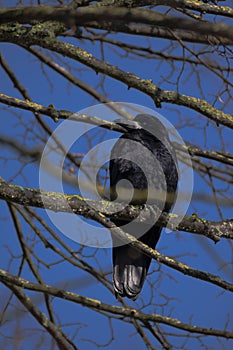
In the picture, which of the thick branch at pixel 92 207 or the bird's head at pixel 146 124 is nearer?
the thick branch at pixel 92 207

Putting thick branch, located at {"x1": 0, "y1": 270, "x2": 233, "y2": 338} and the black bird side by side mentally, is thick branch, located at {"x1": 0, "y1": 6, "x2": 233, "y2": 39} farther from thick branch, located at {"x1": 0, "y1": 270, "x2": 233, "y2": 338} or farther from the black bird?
the black bird

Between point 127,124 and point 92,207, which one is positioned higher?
point 127,124

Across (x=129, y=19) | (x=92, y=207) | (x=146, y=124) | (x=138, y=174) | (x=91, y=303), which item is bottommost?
(x=129, y=19)

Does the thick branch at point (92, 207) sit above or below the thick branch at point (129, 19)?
above

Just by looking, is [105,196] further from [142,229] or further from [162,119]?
[162,119]

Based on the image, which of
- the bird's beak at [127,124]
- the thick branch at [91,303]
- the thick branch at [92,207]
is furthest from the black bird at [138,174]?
the thick branch at [92,207]

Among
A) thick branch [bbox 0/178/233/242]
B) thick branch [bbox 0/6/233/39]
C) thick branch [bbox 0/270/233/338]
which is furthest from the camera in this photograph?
thick branch [bbox 0/270/233/338]

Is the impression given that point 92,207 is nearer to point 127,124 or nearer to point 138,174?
point 138,174

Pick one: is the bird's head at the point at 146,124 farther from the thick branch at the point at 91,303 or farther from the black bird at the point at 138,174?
the thick branch at the point at 91,303

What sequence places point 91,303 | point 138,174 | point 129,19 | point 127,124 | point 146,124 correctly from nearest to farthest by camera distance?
point 129,19 < point 91,303 < point 138,174 < point 127,124 < point 146,124

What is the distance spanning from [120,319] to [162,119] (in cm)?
144

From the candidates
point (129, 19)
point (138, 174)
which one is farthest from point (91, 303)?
point (129, 19)

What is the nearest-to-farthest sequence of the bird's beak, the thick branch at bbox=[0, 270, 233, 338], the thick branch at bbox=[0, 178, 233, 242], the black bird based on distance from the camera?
the thick branch at bbox=[0, 178, 233, 242], the thick branch at bbox=[0, 270, 233, 338], the black bird, the bird's beak

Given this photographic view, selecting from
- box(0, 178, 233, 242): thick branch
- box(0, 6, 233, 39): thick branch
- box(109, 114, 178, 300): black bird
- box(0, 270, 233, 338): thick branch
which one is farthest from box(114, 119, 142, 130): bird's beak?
box(0, 6, 233, 39): thick branch
